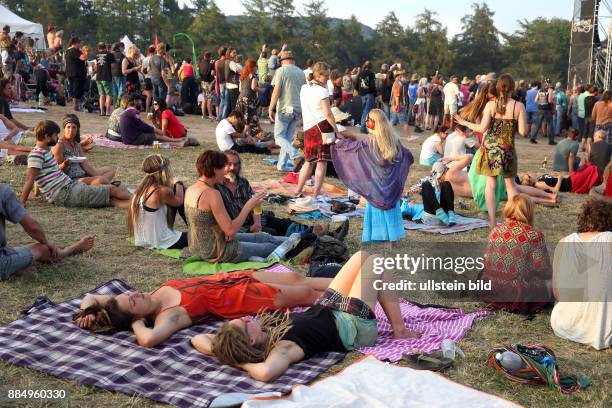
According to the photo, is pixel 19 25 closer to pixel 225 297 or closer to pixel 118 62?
pixel 118 62

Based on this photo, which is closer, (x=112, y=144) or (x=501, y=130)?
(x=501, y=130)

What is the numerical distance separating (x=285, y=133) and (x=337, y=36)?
42.0 m

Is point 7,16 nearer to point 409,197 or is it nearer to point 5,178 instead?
point 5,178

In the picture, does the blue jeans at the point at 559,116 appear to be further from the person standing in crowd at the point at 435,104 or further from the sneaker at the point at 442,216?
the sneaker at the point at 442,216

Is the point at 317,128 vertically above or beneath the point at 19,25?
beneath

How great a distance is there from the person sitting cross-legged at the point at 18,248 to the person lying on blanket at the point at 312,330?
1.98 meters

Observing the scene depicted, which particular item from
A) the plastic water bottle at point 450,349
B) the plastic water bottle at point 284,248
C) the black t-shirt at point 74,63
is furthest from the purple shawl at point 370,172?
the black t-shirt at point 74,63

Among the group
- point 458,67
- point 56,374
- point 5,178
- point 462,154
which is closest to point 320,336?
point 56,374

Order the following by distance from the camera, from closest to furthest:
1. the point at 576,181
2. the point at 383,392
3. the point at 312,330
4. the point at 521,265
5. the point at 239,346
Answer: the point at 383,392 < the point at 239,346 < the point at 312,330 < the point at 521,265 < the point at 576,181

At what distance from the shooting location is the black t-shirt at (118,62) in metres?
16.2

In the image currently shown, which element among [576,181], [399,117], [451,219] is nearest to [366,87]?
[399,117]

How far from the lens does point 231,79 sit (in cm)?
1598

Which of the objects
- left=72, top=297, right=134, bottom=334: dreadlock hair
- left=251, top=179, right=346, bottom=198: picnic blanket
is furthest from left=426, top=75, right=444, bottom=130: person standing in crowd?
left=72, top=297, right=134, bottom=334: dreadlock hair

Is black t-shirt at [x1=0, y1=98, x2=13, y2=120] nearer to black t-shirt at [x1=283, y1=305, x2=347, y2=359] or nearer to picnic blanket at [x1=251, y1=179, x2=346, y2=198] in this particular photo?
picnic blanket at [x1=251, y1=179, x2=346, y2=198]
